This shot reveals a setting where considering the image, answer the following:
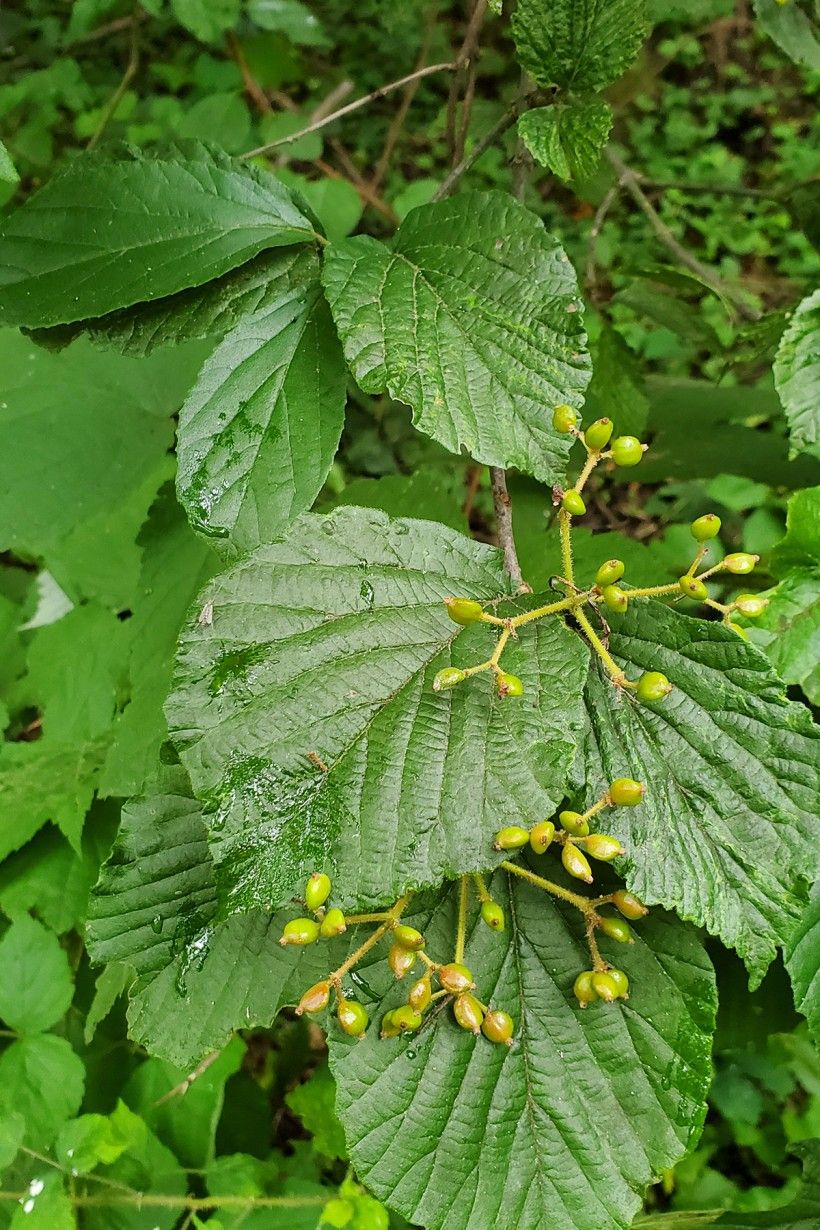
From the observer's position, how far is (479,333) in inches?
28.7

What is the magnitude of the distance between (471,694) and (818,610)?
417 millimetres

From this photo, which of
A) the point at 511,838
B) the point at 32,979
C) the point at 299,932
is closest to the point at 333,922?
the point at 299,932

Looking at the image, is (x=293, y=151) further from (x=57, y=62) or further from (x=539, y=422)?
(x=539, y=422)

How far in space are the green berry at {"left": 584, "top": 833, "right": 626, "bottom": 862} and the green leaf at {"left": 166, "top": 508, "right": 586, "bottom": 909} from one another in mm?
53

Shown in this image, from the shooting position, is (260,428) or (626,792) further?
(260,428)

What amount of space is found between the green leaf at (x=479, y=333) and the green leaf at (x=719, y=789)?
0.68ft

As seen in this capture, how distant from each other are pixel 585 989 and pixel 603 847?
19 centimetres

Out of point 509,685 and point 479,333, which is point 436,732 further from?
point 479,333

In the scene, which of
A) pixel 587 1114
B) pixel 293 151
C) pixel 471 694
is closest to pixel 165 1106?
pixel 587 1114

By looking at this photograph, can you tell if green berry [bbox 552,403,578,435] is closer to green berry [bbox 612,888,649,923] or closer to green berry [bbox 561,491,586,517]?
green berry [bbox 561,491,586,517]

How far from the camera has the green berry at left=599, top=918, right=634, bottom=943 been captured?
72 centimetres

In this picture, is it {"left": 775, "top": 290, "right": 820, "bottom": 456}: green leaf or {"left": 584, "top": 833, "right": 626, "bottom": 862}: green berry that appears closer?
{"left": 584, "top": 833, "right": 626, "bottom": 862}: green berry

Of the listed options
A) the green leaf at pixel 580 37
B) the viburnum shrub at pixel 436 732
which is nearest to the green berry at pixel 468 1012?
the viburnum shrub at pixel 436 732

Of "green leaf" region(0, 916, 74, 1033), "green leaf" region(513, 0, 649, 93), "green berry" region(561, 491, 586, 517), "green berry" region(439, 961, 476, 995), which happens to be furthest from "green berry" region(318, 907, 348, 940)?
"green leaf" region(0, 916, 74, 1033)
